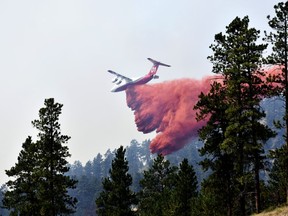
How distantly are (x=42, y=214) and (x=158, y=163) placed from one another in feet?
98.4

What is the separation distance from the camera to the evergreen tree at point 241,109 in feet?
95.0

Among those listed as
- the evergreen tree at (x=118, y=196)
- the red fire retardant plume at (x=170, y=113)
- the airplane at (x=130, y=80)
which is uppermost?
the airplane at (x=130, y=80)

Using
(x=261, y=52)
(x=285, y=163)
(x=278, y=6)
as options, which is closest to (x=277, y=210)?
(x=285, y=163)

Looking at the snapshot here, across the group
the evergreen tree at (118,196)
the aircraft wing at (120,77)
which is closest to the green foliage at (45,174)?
the evergreen tree at (118,196)

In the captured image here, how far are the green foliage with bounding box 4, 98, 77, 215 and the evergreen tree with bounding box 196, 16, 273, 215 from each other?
1290cm

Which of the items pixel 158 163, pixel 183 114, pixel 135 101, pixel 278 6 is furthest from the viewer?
pixel 135 101

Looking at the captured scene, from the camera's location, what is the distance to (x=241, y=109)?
96.0 ft

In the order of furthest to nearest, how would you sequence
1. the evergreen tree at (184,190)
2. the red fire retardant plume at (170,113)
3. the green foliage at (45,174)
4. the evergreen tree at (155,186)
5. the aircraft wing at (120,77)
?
the aircraft wing at (120,77), the red fire retardant plume at (170,113), the evergreen tree at (155,186), the evergreen tree at (184,190), the green foliage at (45,174)

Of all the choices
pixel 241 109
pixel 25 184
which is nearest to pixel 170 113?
pixel 25 184

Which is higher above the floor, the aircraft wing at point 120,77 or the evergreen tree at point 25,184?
the aircraft wing at point 120,77

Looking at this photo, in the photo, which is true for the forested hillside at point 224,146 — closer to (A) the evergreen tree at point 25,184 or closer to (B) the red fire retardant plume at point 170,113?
(A) the evergreen tree at point 25,184

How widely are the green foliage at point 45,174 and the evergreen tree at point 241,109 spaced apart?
1290 cm

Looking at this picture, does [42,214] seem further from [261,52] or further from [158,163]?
[158,163]

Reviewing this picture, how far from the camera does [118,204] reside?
1684 inches
